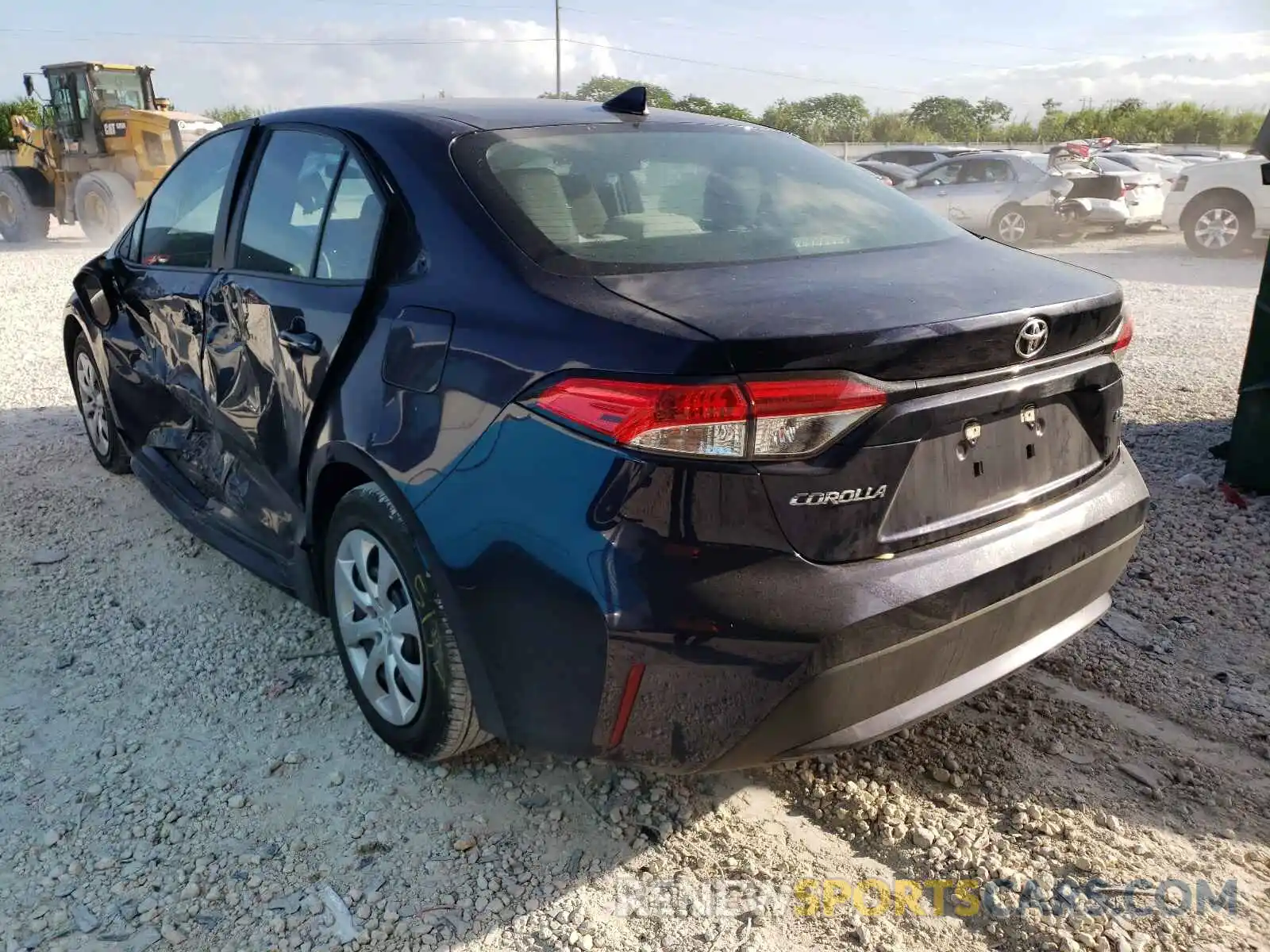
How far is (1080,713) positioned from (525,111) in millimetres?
2345

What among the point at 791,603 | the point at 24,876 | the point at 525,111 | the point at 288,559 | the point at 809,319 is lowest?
the point at 24,876

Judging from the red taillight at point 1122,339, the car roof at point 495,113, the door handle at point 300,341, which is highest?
the car roof at point 495,113

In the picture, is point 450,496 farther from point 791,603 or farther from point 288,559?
point 288,559

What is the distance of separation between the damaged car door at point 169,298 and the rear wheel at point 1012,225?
40.9 ft

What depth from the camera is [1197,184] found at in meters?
13.0

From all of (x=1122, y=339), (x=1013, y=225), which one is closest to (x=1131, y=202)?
(x=1013, y=225)

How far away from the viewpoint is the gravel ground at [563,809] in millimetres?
2160

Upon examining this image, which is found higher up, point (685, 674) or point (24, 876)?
point (685, 674)

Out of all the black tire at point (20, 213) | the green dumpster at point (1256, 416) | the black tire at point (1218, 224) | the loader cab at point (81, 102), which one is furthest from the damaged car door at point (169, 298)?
the black tire at point (20, 213)

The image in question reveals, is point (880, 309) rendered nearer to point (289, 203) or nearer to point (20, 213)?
point (289, 203)

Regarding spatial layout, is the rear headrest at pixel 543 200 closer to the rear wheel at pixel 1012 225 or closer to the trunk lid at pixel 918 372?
the trunk lid at pixel 918 372

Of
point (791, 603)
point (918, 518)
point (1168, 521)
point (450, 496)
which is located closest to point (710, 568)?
point (791, 603)

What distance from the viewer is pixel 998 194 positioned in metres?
14.2

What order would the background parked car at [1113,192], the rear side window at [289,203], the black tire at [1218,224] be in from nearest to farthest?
the rear side window at [289,203] → the black tire at [1218,224] → the background parked car at [1113,192]
